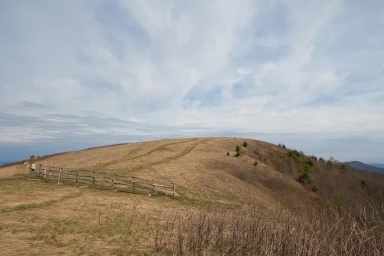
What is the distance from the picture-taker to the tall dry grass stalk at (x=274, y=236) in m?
6.73

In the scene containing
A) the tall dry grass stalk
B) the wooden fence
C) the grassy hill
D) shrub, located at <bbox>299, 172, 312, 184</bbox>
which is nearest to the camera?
the tall dry grass stalk

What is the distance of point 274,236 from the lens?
750cm

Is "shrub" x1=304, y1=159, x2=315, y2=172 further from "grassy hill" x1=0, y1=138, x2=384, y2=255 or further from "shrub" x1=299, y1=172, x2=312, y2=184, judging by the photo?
"grassy hill" x1=0, y1=138, x2=384, y2=255

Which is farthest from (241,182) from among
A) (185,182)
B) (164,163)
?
(164,163)

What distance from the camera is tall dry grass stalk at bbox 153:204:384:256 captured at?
22.1 feet

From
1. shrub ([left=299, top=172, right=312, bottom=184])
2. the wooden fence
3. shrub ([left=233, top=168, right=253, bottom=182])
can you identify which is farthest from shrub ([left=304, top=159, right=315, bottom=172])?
the wooden fence

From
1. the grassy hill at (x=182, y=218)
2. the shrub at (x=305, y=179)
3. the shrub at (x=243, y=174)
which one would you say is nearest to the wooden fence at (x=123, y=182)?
the grassy hill at (x=182, y=218)

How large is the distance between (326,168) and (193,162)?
4237 centimetres

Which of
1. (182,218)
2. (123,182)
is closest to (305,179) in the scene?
(123,182)

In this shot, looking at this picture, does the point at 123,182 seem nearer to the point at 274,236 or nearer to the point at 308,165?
the point at 274,236

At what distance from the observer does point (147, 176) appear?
109ft

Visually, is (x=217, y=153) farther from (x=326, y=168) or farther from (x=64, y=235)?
(x=64, y=235)

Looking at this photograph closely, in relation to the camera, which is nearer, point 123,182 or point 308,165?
point 123,182

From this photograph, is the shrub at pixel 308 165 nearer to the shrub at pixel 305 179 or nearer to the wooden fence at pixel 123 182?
the shrub at pixel 305 179
